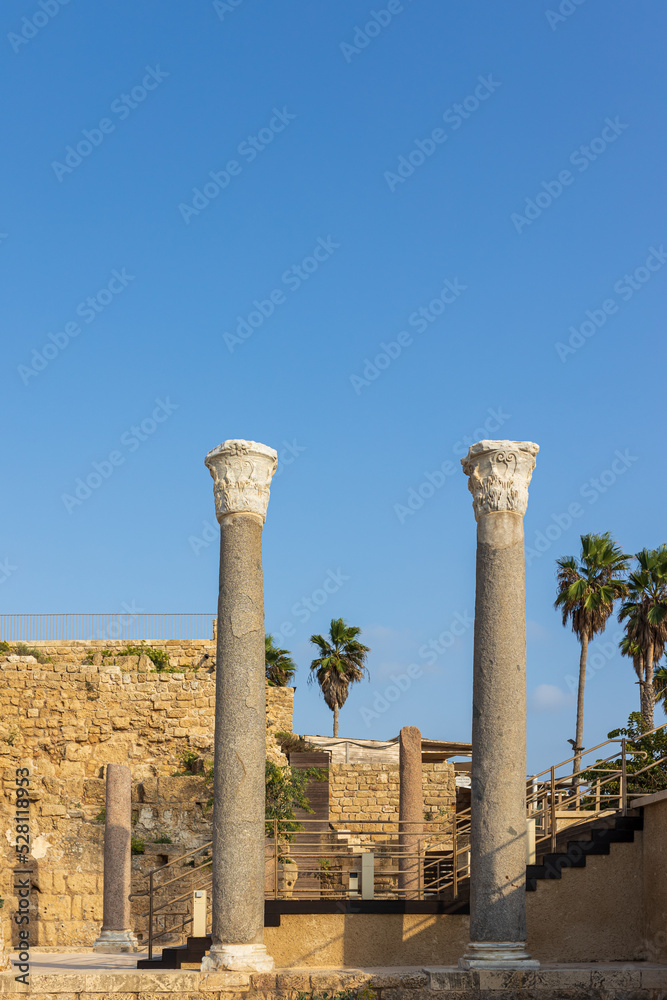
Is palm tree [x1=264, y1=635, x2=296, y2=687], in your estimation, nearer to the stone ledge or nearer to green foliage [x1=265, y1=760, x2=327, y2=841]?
green foliage [x1=265, y1=760, x2=327, y2=841]

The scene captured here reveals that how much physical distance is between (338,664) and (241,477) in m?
33.9

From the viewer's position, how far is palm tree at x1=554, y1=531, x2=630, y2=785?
3750 cm

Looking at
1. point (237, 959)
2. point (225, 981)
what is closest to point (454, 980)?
point (237, 959)

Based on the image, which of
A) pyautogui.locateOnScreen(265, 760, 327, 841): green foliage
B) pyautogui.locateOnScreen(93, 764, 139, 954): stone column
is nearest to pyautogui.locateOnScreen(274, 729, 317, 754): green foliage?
pyautogui.locateOnScreen(265, 760, 327, 841): green foliage

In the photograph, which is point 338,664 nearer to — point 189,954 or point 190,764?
point 190,764

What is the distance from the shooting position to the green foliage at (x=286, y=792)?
29.1 m

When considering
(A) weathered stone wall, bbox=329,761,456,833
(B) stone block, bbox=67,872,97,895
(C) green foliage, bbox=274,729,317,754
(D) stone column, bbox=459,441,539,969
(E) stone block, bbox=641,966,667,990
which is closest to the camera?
(E) stone block, bbox=641,966,667,990

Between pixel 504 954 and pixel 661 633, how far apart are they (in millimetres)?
24214

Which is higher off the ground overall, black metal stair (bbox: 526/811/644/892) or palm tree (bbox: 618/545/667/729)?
palm tree (bbox: 618/545/667/729)

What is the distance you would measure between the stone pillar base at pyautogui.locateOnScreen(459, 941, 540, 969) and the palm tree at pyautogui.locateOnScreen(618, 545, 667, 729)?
2323cm

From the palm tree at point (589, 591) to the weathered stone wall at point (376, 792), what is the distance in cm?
533

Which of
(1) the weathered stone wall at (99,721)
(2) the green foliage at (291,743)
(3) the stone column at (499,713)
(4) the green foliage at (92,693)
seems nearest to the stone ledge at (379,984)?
(3) the stone column at (499,713)

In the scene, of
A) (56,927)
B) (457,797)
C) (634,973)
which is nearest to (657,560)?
(457,797)

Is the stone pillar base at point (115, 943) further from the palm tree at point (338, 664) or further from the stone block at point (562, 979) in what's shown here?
the palm tree at point (338, 664)
